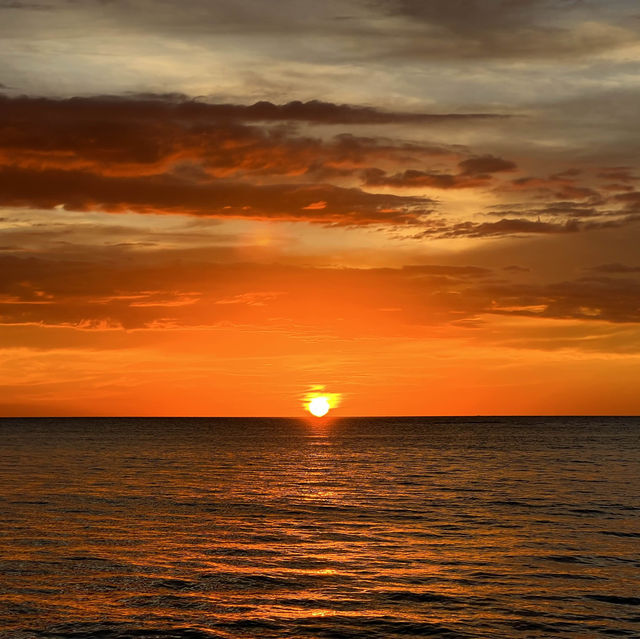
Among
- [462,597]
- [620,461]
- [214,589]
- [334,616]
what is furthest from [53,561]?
[620,461]

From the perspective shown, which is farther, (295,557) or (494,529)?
(494,529)

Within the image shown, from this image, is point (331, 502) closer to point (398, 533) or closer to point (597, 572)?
point (398, 533)

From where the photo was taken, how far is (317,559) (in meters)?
41.2

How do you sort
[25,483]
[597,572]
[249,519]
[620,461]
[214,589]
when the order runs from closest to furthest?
[214,589] < [597,572] < [249,519] < [25,483] < [620,461]

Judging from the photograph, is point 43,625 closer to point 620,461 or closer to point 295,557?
point 295,557

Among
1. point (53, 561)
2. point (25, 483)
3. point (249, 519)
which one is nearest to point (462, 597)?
point (53, 561)

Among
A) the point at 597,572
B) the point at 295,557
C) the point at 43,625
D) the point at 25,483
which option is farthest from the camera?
the point at 25,483

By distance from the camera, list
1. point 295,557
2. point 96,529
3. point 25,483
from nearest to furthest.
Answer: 1. point 295,557
2. point 96,529
3. point 25,483

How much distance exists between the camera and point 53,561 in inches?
1569

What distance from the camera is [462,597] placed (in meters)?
33.7

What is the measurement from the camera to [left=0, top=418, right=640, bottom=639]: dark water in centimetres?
3045

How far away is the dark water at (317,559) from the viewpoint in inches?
1199

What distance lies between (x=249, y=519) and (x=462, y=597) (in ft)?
81.4

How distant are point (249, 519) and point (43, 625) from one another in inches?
1061
